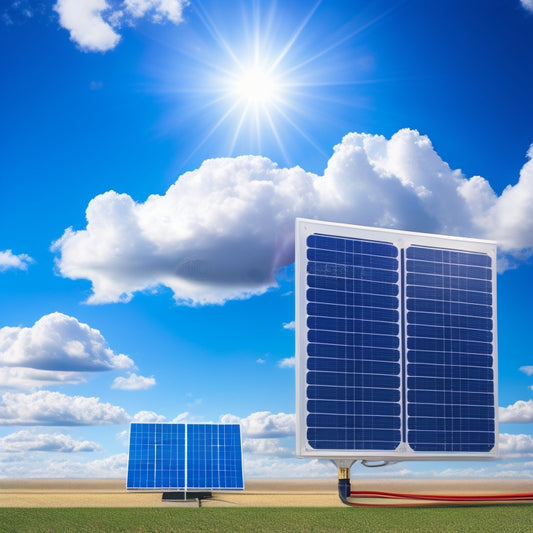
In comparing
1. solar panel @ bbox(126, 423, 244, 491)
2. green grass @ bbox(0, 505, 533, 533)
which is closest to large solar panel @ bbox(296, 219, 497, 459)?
green grass @ bbox(0, 505, 533, 533)

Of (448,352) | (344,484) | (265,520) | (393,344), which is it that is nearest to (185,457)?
(344,484)

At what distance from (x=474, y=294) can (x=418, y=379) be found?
290 cm

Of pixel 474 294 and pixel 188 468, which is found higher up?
pixel 474 294

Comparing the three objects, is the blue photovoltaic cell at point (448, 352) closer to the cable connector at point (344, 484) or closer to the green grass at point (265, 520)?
the cable connector at point (344, 484)

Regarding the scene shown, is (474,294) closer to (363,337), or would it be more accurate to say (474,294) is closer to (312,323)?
(363,337)

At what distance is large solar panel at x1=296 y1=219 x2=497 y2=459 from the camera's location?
17781 mm

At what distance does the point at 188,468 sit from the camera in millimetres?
20406

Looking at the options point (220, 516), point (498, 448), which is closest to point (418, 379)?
point (498, 448)

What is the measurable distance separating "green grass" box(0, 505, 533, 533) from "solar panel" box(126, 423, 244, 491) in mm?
2756

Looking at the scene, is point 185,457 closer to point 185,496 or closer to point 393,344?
point 185,496

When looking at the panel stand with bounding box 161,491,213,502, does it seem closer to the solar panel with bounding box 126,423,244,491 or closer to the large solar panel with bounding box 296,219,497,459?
the solar panel with bounding box 126,423,244,491

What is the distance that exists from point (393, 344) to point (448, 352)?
1.70 metres

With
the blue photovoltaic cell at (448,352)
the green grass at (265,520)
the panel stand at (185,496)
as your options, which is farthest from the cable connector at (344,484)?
the panel stand at (185,496)

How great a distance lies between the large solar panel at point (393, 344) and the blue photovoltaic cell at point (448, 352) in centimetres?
3
